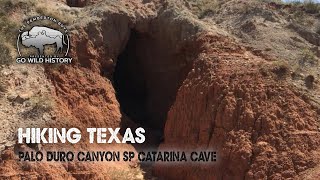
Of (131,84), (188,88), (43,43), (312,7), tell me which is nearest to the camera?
(188,88)

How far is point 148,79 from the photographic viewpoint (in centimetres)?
1783

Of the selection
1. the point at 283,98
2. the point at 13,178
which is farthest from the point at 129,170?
the point at 283,98

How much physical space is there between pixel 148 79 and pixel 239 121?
5691 millimetres

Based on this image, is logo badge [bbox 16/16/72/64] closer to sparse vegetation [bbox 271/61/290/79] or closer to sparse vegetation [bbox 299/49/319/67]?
sparse vegetation [bbox 271/61/290/79]

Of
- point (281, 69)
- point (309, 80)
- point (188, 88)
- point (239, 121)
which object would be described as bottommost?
point (239, 121)

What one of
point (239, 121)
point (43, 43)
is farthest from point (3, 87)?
point (239, 121)

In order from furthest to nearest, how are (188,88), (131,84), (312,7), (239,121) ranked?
(131,84) → (312,7) → (188,88) → (239,121)

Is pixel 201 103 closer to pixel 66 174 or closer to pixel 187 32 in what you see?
pixel 187 32

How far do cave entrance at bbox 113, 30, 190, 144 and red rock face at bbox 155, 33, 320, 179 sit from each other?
6.19 ft

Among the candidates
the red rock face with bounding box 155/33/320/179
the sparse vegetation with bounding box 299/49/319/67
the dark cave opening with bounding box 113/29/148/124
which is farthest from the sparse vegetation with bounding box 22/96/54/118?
the sparse vegetation with bounding box 299/49/319/67

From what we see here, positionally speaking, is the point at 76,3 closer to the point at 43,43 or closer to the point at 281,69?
the point at 43,43

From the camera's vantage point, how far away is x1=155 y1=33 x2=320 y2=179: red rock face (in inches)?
472

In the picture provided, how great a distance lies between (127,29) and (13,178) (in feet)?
22.1

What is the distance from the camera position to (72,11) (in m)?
16.1
